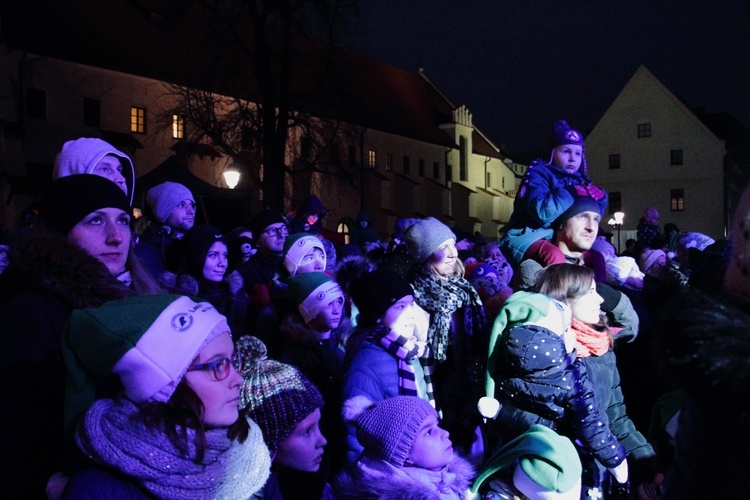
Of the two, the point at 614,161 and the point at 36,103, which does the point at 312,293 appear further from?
the point at 614,161

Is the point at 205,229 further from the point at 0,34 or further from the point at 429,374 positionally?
the point at 0,34

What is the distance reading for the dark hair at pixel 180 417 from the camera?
2172 mm

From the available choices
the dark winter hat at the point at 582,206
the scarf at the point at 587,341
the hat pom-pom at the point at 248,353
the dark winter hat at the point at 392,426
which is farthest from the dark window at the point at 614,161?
the hat pom-pom at the point at 248,353

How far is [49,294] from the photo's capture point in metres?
2.64

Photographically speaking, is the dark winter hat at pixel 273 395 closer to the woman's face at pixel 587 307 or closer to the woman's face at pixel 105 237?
the woman's face at pixel 105 237

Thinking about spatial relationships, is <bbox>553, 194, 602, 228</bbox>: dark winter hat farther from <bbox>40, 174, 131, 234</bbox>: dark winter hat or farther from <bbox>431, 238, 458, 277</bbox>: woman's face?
<bbox>40, 174, 131, 234</bbox>: dark winter hat

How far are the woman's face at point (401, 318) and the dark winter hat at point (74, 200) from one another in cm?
186

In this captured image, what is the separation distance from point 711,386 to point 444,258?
11.2 ft

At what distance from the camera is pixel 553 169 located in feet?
17.1

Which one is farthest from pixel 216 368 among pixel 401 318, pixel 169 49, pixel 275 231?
pixel 169 49

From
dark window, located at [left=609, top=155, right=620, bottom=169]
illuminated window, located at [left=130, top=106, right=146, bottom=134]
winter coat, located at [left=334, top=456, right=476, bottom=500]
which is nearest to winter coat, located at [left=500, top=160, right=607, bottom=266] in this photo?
winter coat, located at [left=334, top=456, right=476, bottom=500]

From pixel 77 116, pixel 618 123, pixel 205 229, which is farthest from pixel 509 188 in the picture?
pixel 205 229

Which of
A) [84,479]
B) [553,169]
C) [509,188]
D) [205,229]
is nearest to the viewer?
[84,479]

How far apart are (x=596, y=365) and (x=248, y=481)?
2763mm
